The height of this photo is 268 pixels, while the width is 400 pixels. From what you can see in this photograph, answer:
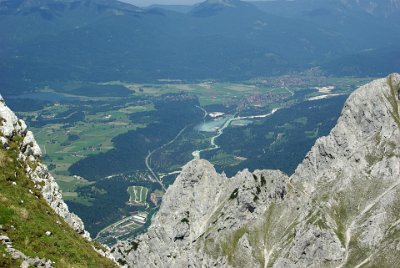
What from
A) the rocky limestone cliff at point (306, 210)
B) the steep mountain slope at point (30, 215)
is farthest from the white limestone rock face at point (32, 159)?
the rocky limestone cliff at point (306, 210)

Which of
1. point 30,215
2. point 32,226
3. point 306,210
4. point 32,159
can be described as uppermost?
point 32,226

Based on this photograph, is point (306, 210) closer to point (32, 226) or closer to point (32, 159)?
point (32, 159)

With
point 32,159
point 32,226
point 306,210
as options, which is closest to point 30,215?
point 32,226

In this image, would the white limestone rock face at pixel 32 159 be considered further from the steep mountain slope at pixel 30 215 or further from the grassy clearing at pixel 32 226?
the grassy clearing at pixel 32 226

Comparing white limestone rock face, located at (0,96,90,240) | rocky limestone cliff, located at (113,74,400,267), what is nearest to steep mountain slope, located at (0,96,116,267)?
white limestone rock face, located at (0,96,90,240)

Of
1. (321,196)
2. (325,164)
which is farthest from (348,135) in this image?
(321,196)

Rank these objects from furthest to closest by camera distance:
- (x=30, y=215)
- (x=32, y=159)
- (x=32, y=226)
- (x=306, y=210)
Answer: (x=306, y=210), (x=32, y=159), (x=30, y=215), (x=32, y=226)

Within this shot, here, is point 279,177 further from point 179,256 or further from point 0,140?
point 0,140
